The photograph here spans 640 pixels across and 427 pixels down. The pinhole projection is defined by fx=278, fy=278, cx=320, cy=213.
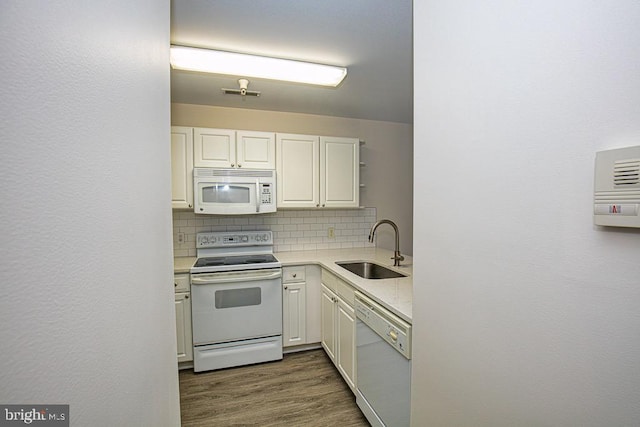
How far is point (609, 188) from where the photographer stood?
1.80ft

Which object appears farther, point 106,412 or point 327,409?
point 327,409

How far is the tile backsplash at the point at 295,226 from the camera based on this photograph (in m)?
2.81

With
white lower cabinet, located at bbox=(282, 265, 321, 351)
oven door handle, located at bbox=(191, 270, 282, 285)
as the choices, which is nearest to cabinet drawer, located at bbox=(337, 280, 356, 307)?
white lower cabinet, located at bbox=(282, 265, 321, 351)

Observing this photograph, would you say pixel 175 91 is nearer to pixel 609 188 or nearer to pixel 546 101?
pixel 546 101

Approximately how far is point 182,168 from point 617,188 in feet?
8.76

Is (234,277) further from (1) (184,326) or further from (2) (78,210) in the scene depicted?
(2) (78,210)

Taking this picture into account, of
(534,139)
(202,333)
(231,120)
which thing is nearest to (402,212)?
(231,120)

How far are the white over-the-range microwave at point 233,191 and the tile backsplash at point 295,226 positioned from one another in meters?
0.38

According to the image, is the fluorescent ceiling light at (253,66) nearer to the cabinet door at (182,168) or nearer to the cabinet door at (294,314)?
the cabinet door at (182,168)

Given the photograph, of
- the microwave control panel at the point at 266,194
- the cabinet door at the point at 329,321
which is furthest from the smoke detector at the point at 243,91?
the cabinet door at the point at 329,321

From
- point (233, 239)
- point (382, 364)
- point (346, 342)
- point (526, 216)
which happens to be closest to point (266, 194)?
point (233, 239)

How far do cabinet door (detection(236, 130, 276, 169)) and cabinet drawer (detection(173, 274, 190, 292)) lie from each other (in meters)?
1.10

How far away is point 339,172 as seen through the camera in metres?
2.95

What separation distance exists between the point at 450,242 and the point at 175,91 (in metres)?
2.56
